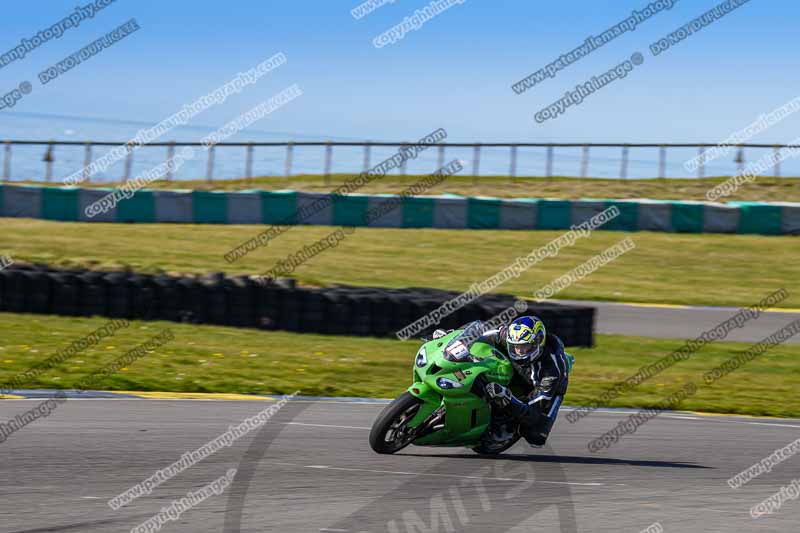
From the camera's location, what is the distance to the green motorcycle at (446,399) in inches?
338

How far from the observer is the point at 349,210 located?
29.1 metres

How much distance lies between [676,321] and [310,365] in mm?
8083

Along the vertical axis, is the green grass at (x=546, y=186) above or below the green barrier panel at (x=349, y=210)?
above

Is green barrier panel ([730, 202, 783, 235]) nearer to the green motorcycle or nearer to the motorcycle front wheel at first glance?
the green motorcycle

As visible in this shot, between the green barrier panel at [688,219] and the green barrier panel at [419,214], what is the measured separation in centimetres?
639

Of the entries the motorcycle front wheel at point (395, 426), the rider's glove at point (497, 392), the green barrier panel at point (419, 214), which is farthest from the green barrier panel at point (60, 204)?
the rider's glove at point (497, 392)

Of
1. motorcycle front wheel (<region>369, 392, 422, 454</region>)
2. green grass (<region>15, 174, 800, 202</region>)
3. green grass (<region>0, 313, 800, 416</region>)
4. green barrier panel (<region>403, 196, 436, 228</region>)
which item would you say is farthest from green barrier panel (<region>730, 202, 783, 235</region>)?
motorcycle front wheel (<region>369, 392, 422, 454</region>)

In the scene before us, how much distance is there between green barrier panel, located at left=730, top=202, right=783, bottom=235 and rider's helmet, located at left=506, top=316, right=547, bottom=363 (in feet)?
70.1

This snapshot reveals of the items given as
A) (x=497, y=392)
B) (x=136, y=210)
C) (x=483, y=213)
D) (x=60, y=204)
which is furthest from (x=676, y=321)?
(x=60, y=204)

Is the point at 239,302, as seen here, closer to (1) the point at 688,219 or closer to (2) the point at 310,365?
(2) the point at 310,365

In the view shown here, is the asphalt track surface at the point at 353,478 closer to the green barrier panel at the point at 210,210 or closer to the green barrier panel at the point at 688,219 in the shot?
the green barrier panel at the point at 688,219

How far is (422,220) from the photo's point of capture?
95.1 ft

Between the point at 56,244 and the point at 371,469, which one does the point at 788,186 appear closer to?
the point at 56,244

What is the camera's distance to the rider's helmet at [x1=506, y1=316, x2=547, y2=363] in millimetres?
8828
